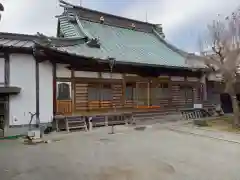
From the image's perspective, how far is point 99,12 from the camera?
1906 centimetres

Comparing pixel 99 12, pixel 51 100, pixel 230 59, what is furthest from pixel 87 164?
pixel 99 12

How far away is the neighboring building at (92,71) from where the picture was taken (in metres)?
11.3

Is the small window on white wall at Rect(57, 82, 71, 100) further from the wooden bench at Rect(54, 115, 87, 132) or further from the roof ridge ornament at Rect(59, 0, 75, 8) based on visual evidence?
the roof ridge ornament at Rect(59, 0, 75, 8)

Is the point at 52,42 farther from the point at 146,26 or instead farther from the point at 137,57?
the point at 146,26

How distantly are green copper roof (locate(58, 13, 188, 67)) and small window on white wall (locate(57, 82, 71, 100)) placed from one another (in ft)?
5.77

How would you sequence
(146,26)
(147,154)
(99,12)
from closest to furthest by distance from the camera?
(147,154)
(99,12)
(146,26)

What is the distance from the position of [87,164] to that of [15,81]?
19.9ft

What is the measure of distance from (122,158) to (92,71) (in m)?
6.99

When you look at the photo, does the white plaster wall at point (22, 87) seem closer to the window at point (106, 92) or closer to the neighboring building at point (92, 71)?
the neighboring building at point (92, 71)

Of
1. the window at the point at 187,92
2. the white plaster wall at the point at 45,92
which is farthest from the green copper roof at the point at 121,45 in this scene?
the white plaster wall at the point at 45,92

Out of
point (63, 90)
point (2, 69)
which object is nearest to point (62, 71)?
point (63, 90)

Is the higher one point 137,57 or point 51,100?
→ point 137,57

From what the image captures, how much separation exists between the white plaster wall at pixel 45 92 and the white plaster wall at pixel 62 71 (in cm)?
41

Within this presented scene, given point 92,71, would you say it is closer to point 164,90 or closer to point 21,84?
point 21,84
